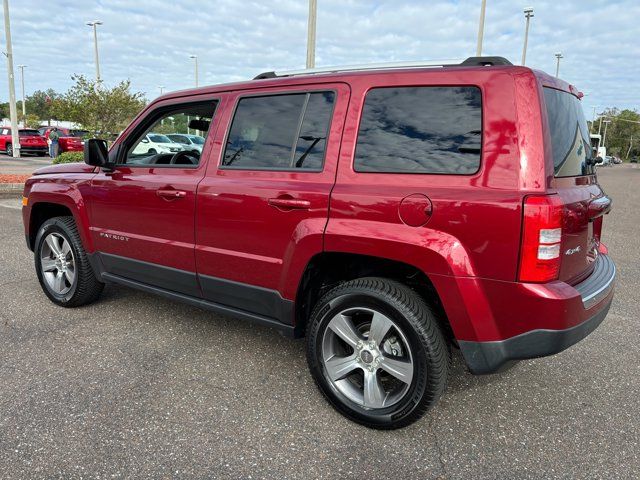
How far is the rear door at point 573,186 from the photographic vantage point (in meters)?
2.32

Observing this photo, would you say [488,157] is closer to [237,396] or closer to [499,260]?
[499,260]

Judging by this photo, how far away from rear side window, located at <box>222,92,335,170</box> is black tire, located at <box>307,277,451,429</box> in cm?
73

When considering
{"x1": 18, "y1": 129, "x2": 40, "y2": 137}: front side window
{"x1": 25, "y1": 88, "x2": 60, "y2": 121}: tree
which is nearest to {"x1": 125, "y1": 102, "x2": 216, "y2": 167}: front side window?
{"x1": 18, "y1": 129, "x2": 40, "y2": 137}: front side window

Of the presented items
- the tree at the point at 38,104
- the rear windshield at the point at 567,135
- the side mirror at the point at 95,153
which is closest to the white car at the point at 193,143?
the side mirror at the point at 95,153

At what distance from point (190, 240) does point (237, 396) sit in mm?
1042

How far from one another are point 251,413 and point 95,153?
222 cm

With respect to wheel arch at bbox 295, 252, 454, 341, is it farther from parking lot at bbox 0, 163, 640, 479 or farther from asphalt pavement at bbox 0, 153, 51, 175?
asphalt pavement at bbox 0, 153, 51, 175

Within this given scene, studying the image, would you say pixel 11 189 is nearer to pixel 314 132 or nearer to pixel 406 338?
pixel 314 132

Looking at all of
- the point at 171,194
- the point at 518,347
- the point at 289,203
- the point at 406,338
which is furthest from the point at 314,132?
the point at 518,347

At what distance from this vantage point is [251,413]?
2.74m

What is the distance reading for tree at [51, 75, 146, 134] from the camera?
52.0 feet

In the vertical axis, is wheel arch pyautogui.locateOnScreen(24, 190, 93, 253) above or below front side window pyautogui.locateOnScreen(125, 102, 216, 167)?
below

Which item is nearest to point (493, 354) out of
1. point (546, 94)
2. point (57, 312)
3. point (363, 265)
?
point (363, 265)

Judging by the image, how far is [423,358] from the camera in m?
2.44
